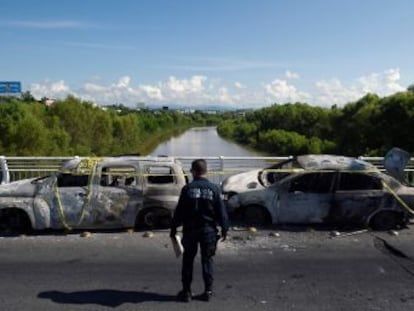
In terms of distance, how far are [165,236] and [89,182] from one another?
67.2 inches

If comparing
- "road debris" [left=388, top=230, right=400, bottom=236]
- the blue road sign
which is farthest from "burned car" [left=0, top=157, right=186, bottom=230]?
the blue road sign

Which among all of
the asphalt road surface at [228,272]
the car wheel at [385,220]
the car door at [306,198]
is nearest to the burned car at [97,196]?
the asphalt road surface at [228,272]

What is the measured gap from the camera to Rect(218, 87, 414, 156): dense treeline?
162 ft

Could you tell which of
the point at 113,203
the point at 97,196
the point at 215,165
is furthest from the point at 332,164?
the point at 97,196

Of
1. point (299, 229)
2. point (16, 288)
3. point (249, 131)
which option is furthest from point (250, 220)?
point (249, 131)

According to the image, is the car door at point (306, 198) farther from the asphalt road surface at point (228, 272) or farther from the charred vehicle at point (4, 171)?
the charred vehicle at point (4, 171)

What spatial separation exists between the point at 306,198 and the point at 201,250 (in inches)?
169

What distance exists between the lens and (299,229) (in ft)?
32.2

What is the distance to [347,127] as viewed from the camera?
62938 millimetres

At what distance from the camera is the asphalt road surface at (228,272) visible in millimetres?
6109

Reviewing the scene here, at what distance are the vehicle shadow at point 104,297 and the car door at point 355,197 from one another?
15.2 ft

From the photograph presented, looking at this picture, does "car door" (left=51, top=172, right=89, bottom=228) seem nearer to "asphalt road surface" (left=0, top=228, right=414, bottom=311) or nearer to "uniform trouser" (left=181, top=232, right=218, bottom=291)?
"asphalt road surface" (left=0, top=228, right=414, bottom=311)

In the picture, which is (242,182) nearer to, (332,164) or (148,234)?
(332,164)

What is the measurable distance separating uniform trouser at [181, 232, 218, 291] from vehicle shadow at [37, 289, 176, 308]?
41cm
